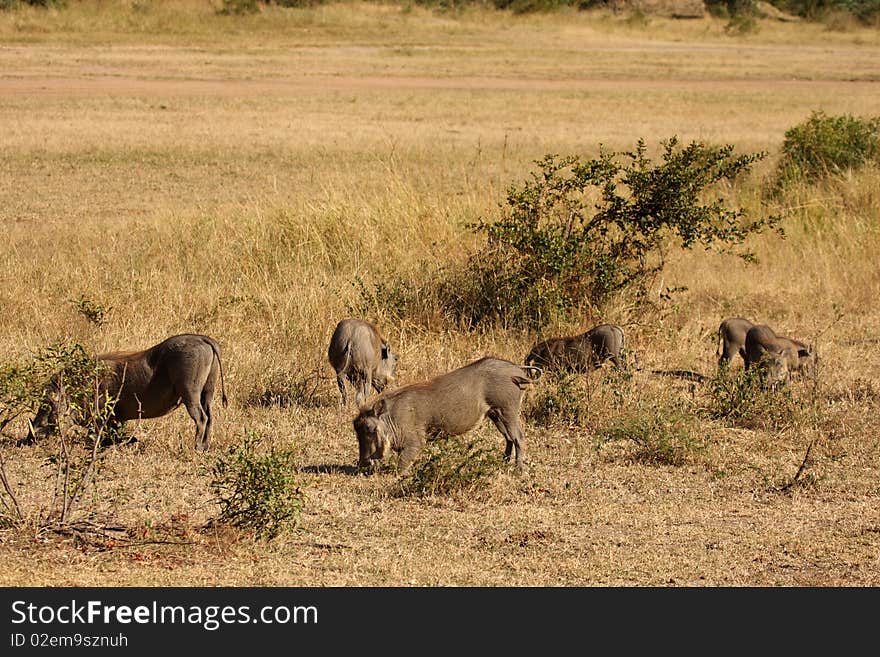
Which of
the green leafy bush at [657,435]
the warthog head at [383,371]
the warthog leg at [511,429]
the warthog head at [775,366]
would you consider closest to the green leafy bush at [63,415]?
the warthog head at [383,371]

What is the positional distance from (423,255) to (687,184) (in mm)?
2309

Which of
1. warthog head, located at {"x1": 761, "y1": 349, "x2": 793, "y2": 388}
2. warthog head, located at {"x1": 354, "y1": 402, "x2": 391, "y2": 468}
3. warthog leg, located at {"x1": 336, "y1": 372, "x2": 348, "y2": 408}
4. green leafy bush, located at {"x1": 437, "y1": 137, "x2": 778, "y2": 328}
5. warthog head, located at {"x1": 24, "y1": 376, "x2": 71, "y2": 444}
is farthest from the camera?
green leafy bush, located at {"x1": 437, "y1": 137, "x2": 778, "y2": 328}

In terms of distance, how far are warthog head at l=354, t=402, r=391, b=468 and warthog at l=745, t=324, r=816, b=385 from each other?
2782 mm

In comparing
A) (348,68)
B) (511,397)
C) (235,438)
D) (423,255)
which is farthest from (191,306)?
(348,68)

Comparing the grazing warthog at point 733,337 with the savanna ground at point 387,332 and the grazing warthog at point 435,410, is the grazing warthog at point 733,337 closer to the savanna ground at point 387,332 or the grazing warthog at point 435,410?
the savanna ground at point 387,332

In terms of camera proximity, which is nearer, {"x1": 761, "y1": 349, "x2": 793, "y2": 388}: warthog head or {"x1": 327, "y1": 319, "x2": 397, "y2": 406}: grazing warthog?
{"x1": 327, "y1": 319, "x2": 397, "y2": 406}: grazing warthog

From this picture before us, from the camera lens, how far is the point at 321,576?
16.8ft

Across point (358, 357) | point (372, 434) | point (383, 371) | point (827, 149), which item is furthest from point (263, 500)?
point (827, 149)

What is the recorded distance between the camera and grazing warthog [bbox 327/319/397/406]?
299 inches

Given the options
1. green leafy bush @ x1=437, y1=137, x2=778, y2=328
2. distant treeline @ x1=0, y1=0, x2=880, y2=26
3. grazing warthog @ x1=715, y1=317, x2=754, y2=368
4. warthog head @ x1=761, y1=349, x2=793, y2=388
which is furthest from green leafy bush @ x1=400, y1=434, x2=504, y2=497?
distant treeline @ x1=0, y1=0, x2=880, y2=26

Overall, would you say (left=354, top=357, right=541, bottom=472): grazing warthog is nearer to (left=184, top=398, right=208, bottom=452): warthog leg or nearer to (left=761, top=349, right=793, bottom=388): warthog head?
(left=184, top=398, right=208, bottom=452): warthog leg

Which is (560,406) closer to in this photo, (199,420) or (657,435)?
(657,435)

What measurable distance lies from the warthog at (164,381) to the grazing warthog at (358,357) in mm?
1046

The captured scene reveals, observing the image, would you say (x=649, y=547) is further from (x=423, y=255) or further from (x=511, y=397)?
(x=423, y=255)
